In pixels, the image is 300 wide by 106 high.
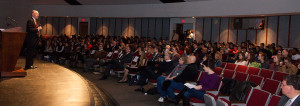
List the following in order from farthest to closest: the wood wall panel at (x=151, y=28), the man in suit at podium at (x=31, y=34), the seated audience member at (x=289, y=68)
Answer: the wood wall panel at (x=151, y=28) < the seated audience member at (x=289, y=68) < the man in suit at podium at (x=31, y=34)

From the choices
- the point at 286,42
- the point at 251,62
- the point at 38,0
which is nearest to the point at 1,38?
the point at 251,62

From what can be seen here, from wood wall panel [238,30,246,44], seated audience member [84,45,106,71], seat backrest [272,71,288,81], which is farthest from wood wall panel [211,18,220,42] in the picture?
seat backrest [272,71,288,81]

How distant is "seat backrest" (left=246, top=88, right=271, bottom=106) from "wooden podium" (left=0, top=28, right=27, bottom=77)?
401 cm

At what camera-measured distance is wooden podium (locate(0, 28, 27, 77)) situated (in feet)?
17.2

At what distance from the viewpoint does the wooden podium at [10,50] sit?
5234mm

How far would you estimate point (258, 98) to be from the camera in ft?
12.2

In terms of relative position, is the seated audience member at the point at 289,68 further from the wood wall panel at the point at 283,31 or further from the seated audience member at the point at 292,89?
the wood wall panel at the point at 283,31

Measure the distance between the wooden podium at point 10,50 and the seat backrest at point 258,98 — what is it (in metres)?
4.01

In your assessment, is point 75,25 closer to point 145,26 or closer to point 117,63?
point 145,26

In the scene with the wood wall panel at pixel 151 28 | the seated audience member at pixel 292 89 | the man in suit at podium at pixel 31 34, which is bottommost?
the seated audience member at pixel 292 89

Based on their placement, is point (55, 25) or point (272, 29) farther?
point (55, 25)

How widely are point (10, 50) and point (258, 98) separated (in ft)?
14.0

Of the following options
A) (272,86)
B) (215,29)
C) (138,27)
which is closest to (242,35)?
(215,29)

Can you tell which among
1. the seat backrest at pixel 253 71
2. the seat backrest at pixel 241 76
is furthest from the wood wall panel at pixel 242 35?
the seat backrest at pixel 241 76
